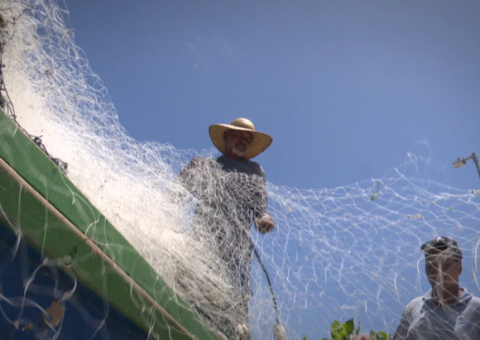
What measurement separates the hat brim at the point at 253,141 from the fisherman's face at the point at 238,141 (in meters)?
0.05

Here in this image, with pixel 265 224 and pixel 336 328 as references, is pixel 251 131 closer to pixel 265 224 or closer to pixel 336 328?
pixel 265 224

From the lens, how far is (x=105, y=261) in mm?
1613

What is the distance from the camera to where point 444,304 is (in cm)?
209

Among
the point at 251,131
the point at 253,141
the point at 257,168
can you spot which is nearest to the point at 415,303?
the point at 257,168

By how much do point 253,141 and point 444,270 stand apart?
7.54 ft

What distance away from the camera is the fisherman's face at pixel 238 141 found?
3.71 m

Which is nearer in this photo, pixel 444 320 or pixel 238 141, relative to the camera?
pixel 444 320

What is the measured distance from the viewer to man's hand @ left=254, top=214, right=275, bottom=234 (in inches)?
108

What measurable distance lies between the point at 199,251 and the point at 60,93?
1.33 metres

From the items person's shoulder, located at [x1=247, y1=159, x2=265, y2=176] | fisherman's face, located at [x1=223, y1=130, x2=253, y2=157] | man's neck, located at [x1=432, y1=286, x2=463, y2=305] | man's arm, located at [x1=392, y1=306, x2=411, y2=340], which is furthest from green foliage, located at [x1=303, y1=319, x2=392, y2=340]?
fisherman's face, located at [x1=223, y1=130, x2=253, y2=157]

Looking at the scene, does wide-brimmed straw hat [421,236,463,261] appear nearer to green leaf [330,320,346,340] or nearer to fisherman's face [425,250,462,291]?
fisherman's face [425,250,462,291]

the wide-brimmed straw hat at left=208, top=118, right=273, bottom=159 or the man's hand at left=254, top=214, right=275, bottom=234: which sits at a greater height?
the wide-brimmed straw hat at left=208, top=118, right=273, bottom=159

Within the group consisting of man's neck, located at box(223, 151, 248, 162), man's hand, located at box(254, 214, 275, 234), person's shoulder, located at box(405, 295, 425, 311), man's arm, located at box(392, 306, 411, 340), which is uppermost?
man's neck, located at box(223, 151, 248, 162)

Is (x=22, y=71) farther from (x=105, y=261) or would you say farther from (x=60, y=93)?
(x=105, y=261)
